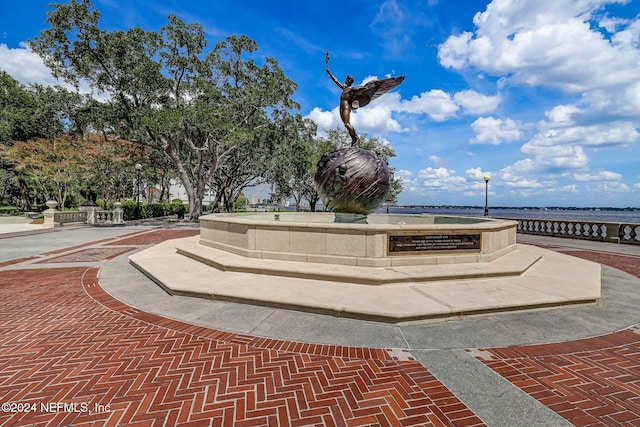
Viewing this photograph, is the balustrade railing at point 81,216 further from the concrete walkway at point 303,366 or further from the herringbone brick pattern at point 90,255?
the concrete walkway at point 303,366

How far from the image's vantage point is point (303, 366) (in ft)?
11.9

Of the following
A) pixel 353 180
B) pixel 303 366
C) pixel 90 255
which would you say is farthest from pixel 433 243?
pixel 90 255

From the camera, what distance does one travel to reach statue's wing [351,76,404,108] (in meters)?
10.9

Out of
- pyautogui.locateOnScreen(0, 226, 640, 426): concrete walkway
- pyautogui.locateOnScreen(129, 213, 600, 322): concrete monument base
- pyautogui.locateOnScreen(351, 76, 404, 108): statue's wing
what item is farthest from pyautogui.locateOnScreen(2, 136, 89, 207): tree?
pyautogui.locateOnScreen(351, 76, 404, 108): statue's wing

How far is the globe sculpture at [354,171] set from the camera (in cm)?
1036

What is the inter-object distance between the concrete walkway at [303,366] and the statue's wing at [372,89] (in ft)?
28.5

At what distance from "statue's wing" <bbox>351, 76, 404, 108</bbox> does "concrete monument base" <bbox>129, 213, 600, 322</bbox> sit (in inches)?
229

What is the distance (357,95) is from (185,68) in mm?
24259

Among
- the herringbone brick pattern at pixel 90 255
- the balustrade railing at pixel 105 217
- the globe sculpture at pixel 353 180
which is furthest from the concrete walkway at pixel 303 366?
the balustrade railing at pixel 105 217

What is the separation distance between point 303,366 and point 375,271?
3.60 m

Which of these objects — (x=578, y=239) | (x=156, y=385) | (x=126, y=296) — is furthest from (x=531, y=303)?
(x=578, y=239)

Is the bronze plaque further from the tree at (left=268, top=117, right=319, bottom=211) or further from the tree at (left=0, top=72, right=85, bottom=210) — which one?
the tree at (left=0, top=72, right=85, bottom=210)

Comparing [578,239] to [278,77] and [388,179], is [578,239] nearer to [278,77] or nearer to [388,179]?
[388,179]

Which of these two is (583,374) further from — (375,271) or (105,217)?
(105,217)
